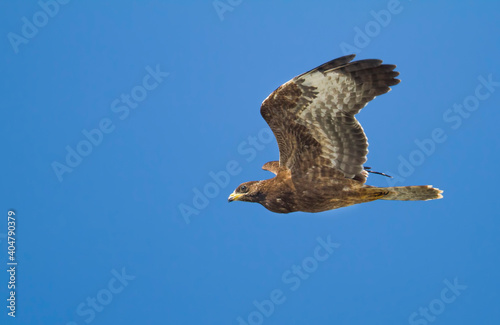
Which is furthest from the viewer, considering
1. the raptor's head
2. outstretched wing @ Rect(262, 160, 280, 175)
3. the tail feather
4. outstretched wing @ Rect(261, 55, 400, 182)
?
outstretched wing @ Rect(262, 160, 280, 175)

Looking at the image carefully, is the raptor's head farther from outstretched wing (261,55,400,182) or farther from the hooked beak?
outstretched wing (261,55,400,182)

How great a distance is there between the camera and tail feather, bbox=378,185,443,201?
10.1 m

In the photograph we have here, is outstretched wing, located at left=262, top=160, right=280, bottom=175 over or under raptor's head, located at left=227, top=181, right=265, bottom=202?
over

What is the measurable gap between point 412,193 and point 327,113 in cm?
184

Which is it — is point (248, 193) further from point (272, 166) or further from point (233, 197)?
point (272, 166)

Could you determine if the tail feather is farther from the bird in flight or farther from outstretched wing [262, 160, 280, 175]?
outstretched wing [262, 160, 280, 175]

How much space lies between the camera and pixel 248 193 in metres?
10.4

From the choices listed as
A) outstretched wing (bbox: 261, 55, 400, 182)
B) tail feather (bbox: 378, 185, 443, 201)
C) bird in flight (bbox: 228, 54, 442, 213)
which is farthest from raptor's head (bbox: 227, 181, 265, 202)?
tail feather (bbox: 378, 185, 443, 201)

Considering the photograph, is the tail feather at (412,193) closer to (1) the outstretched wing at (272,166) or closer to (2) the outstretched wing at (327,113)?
(2) the outstretched wing at (327,113)

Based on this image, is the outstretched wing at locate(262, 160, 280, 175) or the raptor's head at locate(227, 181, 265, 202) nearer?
the raptor's head at locate(227, 181, 265, 202)

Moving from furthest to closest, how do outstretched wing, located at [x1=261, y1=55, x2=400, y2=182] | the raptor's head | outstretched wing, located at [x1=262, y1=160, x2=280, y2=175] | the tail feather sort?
outstretched wing, located at [x1=262, y1=160, x2=280, y2=175] → the raptor's head → the tail feather → outstretched wing, located at [x1=261, y1=55, x2=400, y2=182]

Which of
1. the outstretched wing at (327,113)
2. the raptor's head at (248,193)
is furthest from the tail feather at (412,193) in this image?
the raptor's head at (248,193)

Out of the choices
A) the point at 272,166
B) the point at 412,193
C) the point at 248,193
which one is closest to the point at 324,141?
the point at 248,193

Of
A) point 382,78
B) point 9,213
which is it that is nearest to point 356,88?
point 382,78
